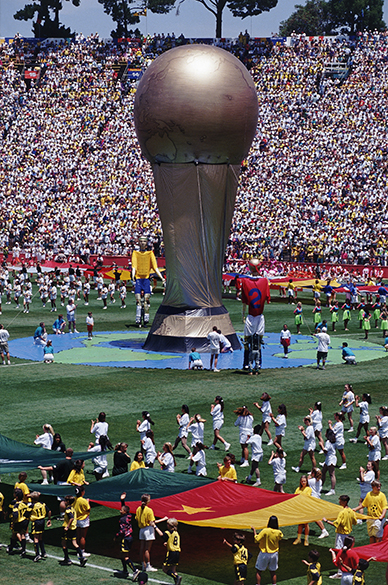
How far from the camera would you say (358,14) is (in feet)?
323

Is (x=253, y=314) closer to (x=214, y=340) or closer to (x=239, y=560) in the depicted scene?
(x=214, y=340)

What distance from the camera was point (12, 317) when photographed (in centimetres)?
4562

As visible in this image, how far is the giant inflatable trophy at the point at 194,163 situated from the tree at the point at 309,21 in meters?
73.0

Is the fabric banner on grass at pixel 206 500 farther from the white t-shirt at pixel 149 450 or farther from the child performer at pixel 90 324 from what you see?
the child performer at pixel 90 324

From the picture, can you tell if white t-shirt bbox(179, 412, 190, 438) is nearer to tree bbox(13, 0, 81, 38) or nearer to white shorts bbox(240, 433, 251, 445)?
white shorts bbox(240, 433, 251, 445)

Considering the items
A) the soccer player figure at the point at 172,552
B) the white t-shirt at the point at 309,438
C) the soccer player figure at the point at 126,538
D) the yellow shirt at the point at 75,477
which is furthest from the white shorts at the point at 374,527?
the yellow shirt at the point at 75,477

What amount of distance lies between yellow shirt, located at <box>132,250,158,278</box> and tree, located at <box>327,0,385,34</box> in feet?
215

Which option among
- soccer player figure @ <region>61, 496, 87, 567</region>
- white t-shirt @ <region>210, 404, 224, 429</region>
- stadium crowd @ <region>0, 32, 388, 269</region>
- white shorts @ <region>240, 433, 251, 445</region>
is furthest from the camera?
stadium crowd @ <region>0, 32, 388, 269</region>

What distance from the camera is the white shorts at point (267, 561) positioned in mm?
12938

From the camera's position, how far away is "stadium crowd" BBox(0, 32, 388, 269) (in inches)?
2436

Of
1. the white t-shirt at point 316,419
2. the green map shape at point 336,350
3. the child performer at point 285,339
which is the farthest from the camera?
the green map shape at point 336,350

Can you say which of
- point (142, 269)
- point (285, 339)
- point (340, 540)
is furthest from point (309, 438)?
point (142, 269)

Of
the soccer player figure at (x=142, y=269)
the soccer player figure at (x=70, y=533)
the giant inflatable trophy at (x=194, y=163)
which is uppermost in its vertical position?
the giant inflatable trophy at (x=194, y=163)

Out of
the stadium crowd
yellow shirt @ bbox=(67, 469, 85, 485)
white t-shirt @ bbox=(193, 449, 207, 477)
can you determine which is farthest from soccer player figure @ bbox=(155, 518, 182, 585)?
the stadium crowd
